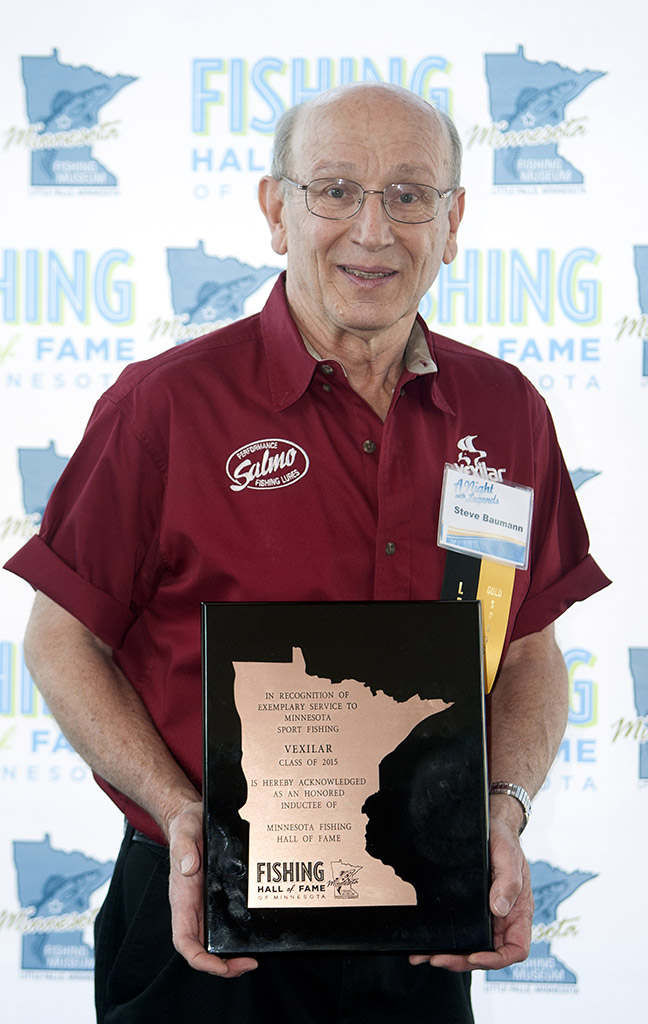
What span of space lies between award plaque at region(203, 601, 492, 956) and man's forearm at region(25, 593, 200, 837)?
17 centimetres

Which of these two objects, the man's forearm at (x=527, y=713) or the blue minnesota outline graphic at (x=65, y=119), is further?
the blue minnesota outline graphic at (x=65, y=119)

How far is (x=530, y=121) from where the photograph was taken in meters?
2.46

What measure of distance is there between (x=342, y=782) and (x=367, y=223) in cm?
72

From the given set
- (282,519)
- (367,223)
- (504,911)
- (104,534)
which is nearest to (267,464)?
(282,519)

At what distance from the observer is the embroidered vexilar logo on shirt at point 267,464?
1.30 m

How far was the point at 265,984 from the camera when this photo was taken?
4.22 ft

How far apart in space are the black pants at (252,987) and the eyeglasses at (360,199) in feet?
2.91

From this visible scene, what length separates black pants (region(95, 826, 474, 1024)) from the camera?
4.20ft

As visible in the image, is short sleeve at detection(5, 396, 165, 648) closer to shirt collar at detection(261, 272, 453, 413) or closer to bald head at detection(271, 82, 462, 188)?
shirt collar at detection(261, 272, 453, 413)

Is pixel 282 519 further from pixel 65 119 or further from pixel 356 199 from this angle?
pixel 65 119

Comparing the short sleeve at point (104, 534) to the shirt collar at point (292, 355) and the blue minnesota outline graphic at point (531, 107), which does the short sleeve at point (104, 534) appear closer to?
the shirt collar at point (292, 355)

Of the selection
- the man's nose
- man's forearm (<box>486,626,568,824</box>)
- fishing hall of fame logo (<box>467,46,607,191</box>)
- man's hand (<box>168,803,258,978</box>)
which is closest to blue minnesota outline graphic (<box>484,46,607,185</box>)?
fishing hall of fame logo (<box>467,46,607,191</box>)

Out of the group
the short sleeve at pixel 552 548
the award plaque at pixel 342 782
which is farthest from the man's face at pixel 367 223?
the award plaque at pixel 342 782

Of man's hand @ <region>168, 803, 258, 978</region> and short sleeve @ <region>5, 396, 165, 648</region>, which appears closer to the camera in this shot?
man's hand @ <region>168, 803, 258, 978</region>
